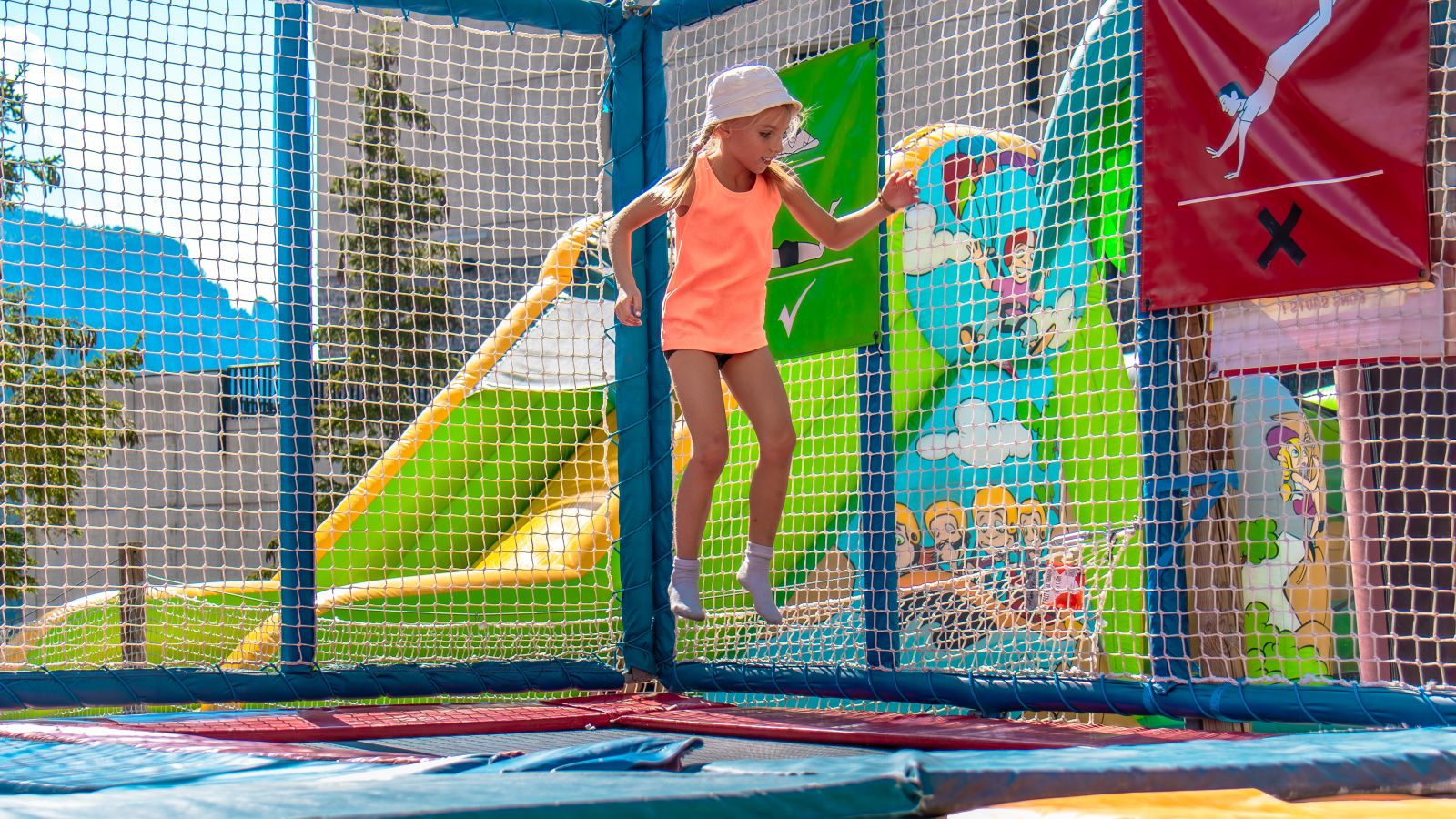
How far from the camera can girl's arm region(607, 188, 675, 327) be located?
304 cm

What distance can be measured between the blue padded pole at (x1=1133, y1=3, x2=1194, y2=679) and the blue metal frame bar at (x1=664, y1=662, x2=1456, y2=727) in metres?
0.12

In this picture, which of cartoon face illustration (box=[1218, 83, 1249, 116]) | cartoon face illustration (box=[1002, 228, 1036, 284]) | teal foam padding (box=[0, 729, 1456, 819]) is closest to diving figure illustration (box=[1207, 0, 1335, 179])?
cartoon face illustration (box=[1218, 83, 1249, 116])

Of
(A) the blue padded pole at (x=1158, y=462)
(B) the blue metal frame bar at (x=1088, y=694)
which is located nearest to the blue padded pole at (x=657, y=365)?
(B) the blue metal frame bar at (x=1088, y=694)

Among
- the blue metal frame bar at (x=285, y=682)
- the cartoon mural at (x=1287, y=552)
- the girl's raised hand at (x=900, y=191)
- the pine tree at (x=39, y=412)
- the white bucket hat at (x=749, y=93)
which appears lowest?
the blue metal frame bar at (x=285, y=682)

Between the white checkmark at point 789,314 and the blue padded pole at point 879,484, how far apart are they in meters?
0.31

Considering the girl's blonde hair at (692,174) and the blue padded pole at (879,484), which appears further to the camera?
the blue padded pole at (879,484)

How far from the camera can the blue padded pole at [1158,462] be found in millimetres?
2871

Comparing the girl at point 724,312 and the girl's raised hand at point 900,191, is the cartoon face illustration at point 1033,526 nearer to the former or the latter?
the girl at point 724,312

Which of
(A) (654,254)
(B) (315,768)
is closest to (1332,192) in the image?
(A) (654,254)

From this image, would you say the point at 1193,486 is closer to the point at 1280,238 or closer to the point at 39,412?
the point at 1280,238

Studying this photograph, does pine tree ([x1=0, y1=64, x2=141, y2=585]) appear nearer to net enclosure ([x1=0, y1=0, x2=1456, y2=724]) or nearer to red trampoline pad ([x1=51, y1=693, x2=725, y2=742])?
net enclosure ([x1=0, y1=0, x2=1456, y2=724])

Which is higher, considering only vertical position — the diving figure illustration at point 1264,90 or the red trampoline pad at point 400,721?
the diving figure illustration at point 1264,90

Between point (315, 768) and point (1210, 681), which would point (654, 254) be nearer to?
point (1210, 681)

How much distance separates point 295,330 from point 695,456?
1.50 meters
